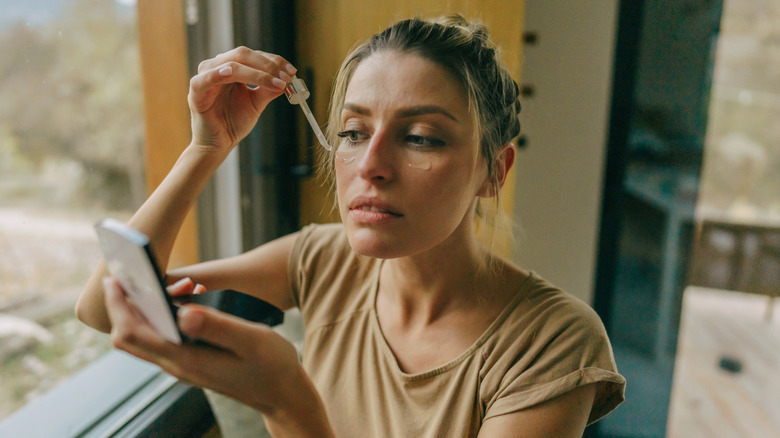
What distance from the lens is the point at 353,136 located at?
0.79m

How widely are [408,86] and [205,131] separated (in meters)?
0.34

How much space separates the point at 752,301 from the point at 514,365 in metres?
1.76

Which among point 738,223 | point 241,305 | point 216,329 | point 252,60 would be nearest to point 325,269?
point 241,305

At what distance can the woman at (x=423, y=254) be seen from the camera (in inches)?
29.0

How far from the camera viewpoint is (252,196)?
1541 millimetres

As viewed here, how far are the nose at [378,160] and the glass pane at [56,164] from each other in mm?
504

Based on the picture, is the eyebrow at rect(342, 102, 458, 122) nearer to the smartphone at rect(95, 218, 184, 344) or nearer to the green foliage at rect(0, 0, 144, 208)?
the smartphone at rect(95, 218, 184, 344)

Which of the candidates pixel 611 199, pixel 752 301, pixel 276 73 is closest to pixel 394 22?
pixel 276 73

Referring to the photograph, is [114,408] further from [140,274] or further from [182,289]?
[140,274]

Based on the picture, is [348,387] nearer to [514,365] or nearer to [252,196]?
[514,365]

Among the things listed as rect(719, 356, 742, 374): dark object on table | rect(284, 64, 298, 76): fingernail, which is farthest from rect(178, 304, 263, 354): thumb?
rect(719, 356, 742, 374): dark object on table

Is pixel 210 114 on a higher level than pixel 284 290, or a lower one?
higher

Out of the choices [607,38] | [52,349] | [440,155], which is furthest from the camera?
[607,38]

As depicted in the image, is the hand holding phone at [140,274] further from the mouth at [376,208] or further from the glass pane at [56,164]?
the glass pane at [56,164]
